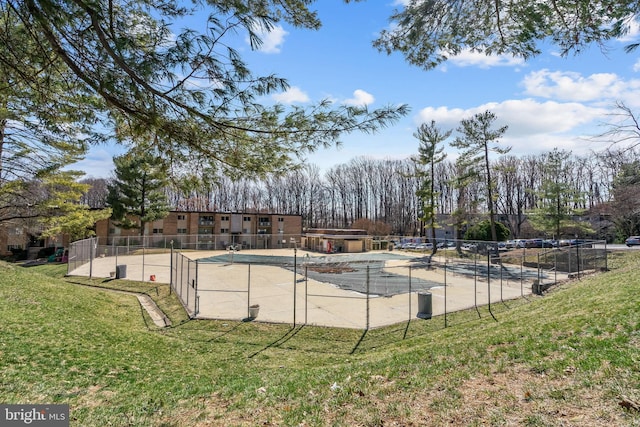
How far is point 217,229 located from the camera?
144ft

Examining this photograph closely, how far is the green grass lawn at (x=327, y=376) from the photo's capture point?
3.40 m

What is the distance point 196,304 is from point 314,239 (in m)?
29.8

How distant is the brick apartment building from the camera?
37156 mm

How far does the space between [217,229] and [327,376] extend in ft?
135

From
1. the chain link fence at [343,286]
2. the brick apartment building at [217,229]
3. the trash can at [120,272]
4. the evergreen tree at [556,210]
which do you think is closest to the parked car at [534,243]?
the evergreen tree at [556,210]

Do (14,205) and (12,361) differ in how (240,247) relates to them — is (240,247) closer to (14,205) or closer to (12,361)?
(14,205)

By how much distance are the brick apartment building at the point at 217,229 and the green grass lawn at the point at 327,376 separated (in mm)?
27391

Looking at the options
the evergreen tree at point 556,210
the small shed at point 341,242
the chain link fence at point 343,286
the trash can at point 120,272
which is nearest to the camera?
the chain link fence at point 343,286

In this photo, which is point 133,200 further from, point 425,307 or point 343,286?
point 425,307

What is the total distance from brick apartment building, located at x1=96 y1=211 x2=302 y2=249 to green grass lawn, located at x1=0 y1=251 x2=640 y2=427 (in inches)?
1078

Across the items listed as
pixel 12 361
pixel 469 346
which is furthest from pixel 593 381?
pixel 12 361

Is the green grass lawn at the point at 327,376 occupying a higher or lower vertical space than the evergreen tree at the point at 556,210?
lower

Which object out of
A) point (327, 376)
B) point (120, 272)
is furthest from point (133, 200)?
point (327, 376)

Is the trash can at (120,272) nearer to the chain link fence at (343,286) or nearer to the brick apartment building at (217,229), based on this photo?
the chain link fence at (343,286)
